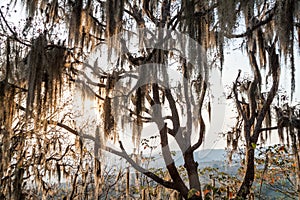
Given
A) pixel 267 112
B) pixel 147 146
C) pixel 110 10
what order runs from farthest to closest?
pixel 147 146 < pixel 267 112 < pixel 110 10

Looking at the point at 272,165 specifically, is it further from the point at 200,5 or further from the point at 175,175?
the point at 200,5

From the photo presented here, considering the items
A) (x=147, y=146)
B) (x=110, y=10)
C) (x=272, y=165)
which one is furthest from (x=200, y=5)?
(x=272, y=165)

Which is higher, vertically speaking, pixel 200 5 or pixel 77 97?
pixel 200 5

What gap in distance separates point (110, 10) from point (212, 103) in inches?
69.4

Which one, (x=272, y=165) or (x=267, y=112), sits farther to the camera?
(x=272, y=165)

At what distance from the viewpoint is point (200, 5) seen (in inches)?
165

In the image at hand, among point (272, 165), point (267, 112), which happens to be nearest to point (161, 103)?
point (267, 112)

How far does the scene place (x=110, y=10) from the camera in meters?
3.71

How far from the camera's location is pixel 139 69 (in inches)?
167

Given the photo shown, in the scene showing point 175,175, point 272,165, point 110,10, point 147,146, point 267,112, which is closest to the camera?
point 110,10

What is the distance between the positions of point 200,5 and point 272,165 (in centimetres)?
360

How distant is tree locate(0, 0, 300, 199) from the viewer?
3.58 meters

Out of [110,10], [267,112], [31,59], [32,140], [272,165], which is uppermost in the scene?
[110,10]

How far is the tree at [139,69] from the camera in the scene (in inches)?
141
